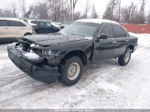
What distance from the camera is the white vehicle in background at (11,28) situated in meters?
8.92

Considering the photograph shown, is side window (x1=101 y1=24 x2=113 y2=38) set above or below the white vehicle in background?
below

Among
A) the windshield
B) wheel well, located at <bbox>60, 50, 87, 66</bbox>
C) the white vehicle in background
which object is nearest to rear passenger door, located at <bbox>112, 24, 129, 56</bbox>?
the windshield

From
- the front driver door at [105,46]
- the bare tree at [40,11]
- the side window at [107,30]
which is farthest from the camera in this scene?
the bare tree at [40,11]

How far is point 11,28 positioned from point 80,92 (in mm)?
7277

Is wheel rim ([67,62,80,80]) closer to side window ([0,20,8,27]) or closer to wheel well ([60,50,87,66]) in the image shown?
wheel well ([60,50,87,66])

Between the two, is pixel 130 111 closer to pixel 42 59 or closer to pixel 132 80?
pixel 132 80

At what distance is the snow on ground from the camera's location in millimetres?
3305

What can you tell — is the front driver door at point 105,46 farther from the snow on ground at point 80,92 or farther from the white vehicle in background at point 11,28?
the white vehicle in background at point 11,28

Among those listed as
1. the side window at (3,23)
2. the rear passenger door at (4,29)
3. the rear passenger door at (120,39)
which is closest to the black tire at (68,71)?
the rear passenger door at (120,39)

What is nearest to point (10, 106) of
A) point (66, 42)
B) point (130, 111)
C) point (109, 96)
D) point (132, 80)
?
point (66, 42)

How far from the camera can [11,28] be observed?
9.24m

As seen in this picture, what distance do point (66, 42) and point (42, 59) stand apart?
756 millimetres

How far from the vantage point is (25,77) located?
4.50 m

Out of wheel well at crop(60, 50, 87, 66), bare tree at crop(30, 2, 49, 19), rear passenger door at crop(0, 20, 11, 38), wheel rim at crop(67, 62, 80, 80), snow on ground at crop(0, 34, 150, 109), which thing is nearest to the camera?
snow on ground at crop(0, 34, 150, 109)
